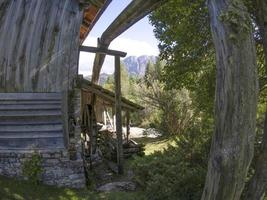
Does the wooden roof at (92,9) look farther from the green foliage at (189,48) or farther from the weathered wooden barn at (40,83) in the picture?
the green foliage at (189,48)

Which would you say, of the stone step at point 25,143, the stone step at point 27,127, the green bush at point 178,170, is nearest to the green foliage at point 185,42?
the green bush at point 178,170

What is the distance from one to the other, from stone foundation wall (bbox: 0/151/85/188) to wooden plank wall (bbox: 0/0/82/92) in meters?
1.78

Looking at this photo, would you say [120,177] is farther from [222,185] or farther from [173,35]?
[222,185]

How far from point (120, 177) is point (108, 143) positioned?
4438 millimetres

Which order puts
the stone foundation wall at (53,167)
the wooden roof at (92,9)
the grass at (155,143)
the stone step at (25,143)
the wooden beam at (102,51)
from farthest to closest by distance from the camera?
1. the grass at (155,143)
2. the wooden beam at (102,51)
3. the wooden roof at (92,9)
4. the stone step at (25,143)
5. the stone foundation wall at (53,167)

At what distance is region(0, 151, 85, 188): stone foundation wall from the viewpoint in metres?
11.1

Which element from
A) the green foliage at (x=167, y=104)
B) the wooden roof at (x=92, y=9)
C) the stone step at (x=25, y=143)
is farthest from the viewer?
the green foliage at (x=167, y=104)

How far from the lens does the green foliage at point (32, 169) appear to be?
1097cm

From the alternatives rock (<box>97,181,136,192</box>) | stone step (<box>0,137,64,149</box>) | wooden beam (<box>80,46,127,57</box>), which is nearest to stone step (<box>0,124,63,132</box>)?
stone step (<box>0,137,64,149</box>)

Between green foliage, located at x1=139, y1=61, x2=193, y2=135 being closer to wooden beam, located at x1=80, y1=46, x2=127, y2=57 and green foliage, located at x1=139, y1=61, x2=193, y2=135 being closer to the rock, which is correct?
wooden beam, located at x1=80, y1=46, x2=127, y2=57

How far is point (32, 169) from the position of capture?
36.0 feet

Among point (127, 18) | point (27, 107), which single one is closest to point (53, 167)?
point (27, 107)

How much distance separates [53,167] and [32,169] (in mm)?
568

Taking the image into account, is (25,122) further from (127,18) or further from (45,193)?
(127,18)
